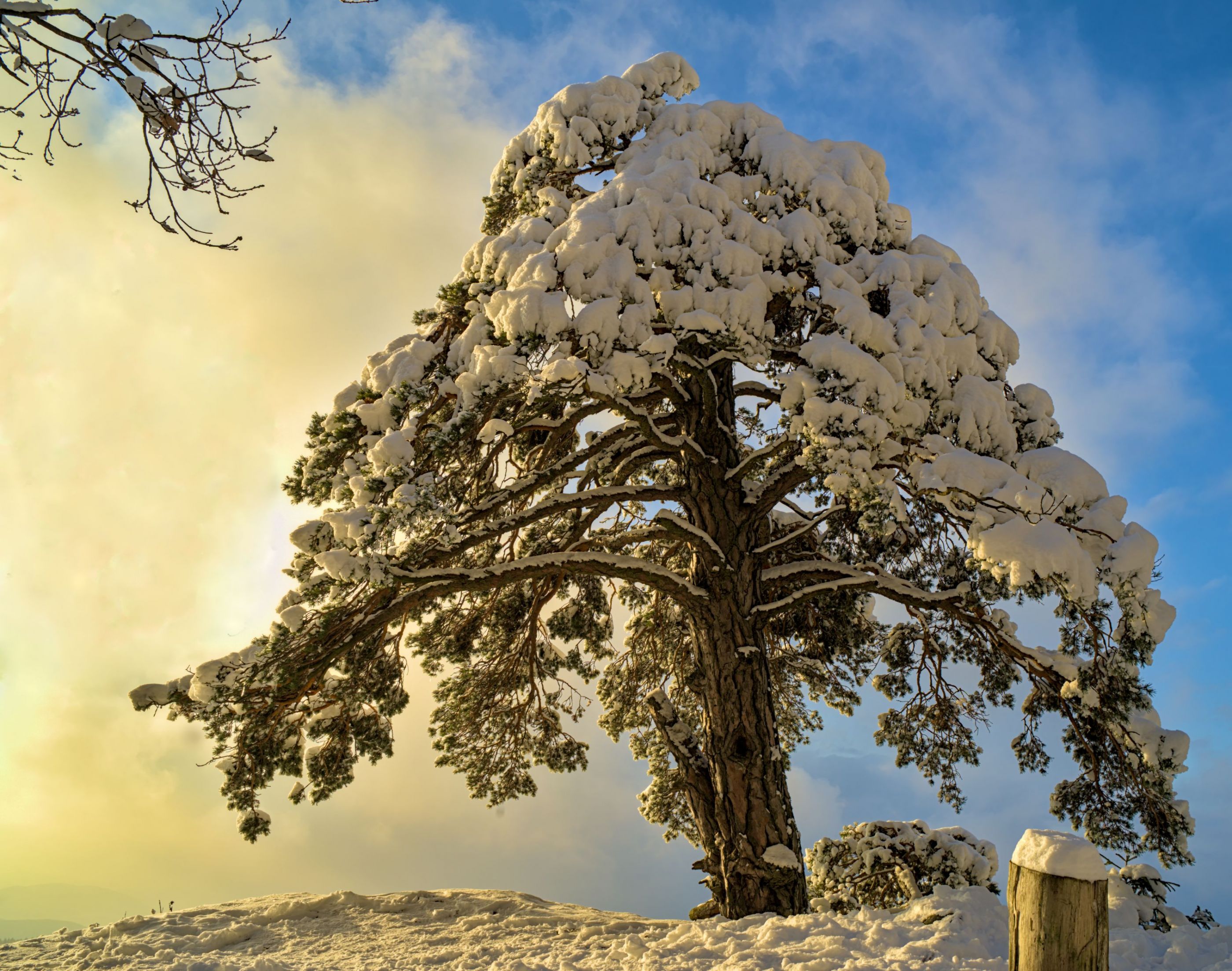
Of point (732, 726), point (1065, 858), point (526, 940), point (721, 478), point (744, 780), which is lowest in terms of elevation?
point (526, 940)

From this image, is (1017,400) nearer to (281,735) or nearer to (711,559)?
(711,559)

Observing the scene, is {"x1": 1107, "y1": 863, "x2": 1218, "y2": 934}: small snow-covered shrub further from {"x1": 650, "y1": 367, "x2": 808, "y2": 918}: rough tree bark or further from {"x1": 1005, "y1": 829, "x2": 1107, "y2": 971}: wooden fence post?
{"x1": 1005, "y1": 829, "x2": 1107, "y2": 971}: wooden fence post

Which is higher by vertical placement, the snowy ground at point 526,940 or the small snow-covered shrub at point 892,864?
the small snow-covered shrub at point 892,864

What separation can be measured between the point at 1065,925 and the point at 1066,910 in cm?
6

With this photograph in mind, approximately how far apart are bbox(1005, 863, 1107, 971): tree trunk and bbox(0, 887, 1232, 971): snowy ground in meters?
2.01

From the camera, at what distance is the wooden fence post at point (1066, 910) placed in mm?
3520

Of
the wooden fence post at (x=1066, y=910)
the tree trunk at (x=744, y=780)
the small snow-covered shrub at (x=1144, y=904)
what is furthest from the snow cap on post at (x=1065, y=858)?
the tree trunk at (x=744, y=780)

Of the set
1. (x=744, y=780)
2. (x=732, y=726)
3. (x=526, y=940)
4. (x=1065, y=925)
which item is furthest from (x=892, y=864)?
(x=1065, y=925)

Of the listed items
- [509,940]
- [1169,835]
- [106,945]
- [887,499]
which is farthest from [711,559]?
[106,945]

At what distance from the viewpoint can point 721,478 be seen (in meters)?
8.84

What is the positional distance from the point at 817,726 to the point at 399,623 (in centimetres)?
684

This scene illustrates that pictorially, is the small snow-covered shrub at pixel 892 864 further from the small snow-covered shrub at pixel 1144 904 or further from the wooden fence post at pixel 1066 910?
the wooden fence post at pixel 1066 910

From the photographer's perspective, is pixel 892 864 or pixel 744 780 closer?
pixel 744 780

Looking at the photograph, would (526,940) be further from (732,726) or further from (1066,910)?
(1066,910)
